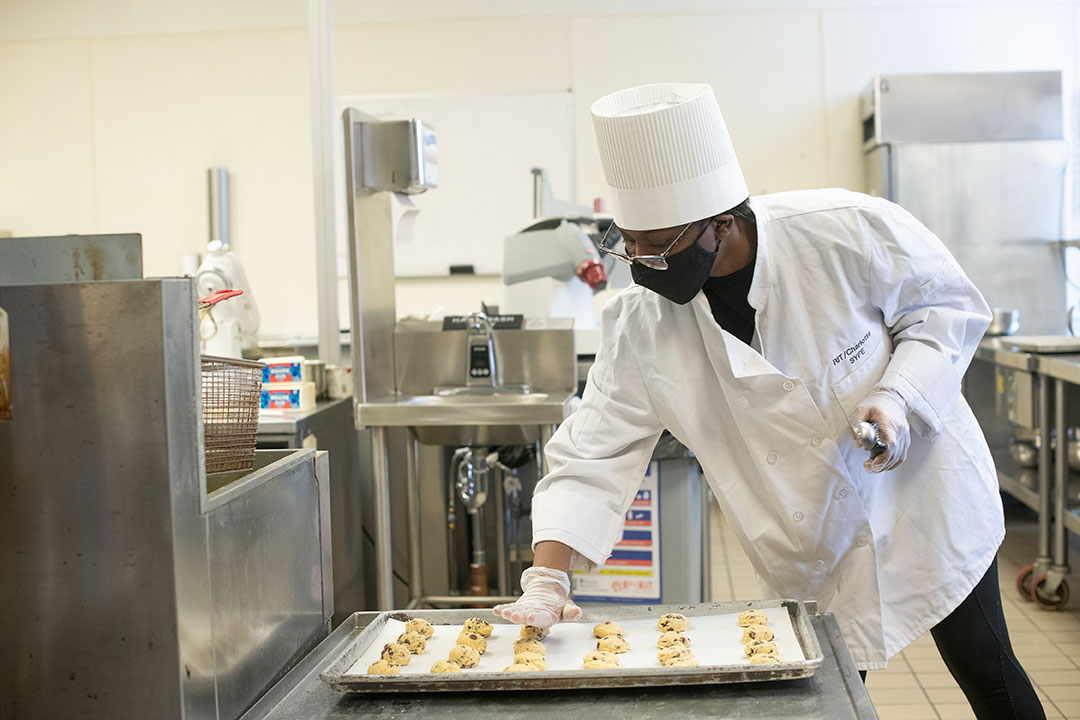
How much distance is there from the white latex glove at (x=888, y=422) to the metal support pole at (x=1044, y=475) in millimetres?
2253

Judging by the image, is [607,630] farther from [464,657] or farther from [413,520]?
[413,520]

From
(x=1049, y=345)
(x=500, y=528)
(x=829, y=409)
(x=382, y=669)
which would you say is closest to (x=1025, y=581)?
(x=1049, y=345)

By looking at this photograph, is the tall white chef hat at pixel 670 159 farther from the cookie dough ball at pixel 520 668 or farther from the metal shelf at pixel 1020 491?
the metal shelf at pixel 1020 491

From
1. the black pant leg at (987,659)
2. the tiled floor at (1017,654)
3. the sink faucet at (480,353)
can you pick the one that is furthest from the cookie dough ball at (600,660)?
the sink faucet at (480,353)

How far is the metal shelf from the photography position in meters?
3.60

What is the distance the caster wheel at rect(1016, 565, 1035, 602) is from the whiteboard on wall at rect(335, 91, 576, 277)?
9.73 feet

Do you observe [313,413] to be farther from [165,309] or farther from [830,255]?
[165,309]

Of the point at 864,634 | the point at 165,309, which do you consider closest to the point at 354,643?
the point at 165,309

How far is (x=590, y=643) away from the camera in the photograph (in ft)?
4.00

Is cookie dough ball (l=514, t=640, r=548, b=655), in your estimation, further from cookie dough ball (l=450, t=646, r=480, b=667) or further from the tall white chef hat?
the tall white chef hat

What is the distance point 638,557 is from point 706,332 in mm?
1350

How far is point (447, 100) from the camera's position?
5.38 meters

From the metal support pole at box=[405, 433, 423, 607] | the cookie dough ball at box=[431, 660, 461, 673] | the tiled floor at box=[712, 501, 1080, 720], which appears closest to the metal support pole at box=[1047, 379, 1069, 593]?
the tiled floor at box=[712, 501, 1080, 720]

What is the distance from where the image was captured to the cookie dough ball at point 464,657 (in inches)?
43.9
